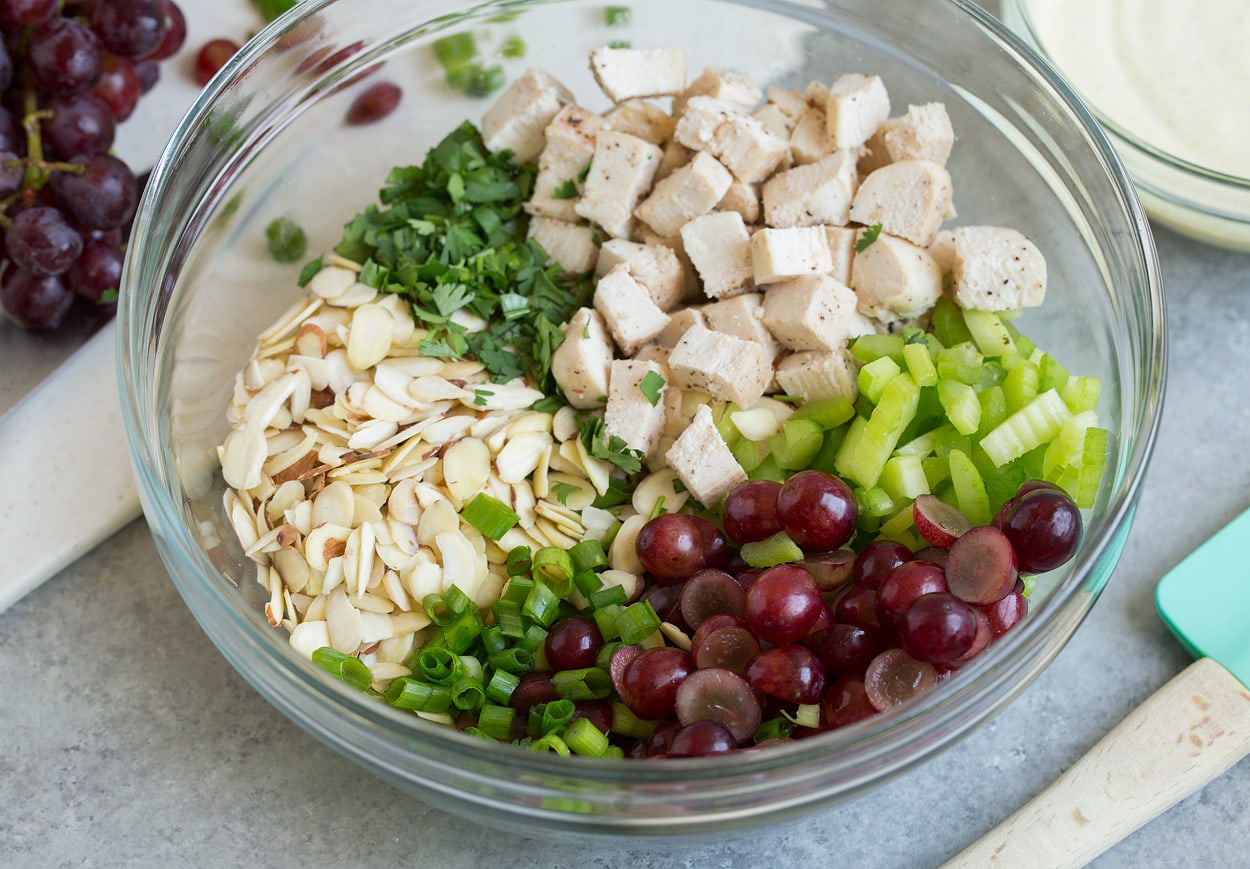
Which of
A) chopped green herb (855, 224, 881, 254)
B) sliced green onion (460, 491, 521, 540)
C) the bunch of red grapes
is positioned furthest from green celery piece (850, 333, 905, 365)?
the bunch of red grapes

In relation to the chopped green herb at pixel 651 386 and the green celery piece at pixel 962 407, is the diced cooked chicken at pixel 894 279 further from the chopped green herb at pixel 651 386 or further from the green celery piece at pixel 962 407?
the chopped green herb at pixel 651 386

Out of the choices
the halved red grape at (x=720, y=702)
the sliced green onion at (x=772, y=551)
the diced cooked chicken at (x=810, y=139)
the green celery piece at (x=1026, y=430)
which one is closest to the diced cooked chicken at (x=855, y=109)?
the diced cooked chicken at (x=810, y=139)

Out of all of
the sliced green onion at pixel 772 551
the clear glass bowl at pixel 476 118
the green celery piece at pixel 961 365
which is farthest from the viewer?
the green celery piece at pixel 961 365

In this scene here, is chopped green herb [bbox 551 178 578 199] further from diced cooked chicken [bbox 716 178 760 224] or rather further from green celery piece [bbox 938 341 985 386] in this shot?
green celery piece [bbox 938 341 985 386]

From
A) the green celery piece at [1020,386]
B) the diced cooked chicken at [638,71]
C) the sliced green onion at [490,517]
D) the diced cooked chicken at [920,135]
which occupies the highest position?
the diced cooked chicken at [638,71]

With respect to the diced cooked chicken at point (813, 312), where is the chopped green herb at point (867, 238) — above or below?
above

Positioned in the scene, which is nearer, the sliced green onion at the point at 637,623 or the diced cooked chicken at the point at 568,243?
the sliced green onion at the point at 637,623
